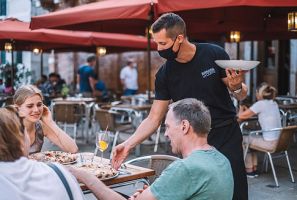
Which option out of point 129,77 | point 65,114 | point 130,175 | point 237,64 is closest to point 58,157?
point 130,175

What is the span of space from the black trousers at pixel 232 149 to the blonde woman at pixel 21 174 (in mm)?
1538

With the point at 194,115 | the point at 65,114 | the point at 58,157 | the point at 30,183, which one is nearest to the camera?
the point at 30,183

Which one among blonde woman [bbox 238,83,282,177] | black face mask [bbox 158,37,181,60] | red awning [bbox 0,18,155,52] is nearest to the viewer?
black face mask [bbox 158,37,181,60]

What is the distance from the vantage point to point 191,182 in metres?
2.33

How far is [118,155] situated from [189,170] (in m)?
1.12

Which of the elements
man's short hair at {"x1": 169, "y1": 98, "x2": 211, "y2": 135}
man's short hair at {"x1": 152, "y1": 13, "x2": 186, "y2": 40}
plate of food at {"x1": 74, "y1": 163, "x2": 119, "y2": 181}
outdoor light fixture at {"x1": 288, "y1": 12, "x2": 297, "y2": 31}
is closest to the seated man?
man's short hair at {"x1": 169, "y1": 98, "x2": 211, "y2": 135}

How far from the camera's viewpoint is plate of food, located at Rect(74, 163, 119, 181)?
3.03 m

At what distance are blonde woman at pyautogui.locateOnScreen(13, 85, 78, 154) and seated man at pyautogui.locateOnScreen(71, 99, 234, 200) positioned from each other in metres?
1.44

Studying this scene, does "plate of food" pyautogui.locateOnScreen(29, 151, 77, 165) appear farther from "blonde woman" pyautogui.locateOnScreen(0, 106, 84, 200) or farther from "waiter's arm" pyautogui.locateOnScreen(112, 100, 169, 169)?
"blonde woman" pyautogui.locateOnScreen(0, 106, 84, 200)

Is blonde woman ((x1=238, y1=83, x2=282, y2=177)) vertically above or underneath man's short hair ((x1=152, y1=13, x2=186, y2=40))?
underneath

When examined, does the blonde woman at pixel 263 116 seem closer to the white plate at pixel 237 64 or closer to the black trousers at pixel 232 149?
the black trousers at pixel 232 149

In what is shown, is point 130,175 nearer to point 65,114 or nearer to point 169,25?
point 169,25

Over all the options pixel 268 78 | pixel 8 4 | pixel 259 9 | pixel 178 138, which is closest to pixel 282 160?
pixel 259 9

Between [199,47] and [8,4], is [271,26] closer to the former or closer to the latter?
[199,47]
